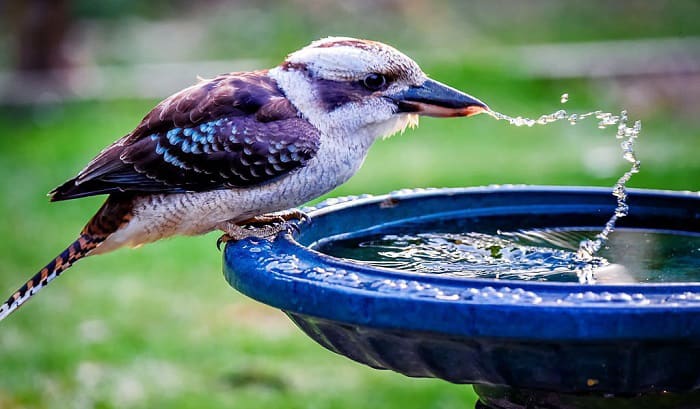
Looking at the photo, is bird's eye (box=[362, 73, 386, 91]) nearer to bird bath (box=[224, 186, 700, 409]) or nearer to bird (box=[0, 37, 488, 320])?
bird (box=[0, 37, 488, 320])

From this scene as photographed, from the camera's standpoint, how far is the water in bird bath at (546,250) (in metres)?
2.98

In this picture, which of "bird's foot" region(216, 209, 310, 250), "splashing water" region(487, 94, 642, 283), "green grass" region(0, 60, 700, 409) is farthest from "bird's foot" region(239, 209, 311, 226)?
"green grass" region(0, 60, 700, 409)

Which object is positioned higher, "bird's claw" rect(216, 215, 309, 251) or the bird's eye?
the bird's eye

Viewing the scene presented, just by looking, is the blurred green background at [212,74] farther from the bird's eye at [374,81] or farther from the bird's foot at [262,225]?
the bird's eye at [374,81]

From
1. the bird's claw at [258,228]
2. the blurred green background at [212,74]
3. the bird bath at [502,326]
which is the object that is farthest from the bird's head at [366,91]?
the blurred green background at [212,74]

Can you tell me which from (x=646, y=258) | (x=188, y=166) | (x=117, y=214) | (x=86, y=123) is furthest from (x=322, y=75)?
(x=86, y=123)

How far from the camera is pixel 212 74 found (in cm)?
1141

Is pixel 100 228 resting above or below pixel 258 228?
below

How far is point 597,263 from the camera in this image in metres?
3.12

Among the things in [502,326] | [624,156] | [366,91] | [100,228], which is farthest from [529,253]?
[100,228]

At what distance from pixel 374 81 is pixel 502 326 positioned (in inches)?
49.3

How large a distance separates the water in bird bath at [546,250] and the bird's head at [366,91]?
19 centimetres

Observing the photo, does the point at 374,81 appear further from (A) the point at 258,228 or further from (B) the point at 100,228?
(B) the point at 100,228

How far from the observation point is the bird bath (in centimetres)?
215
